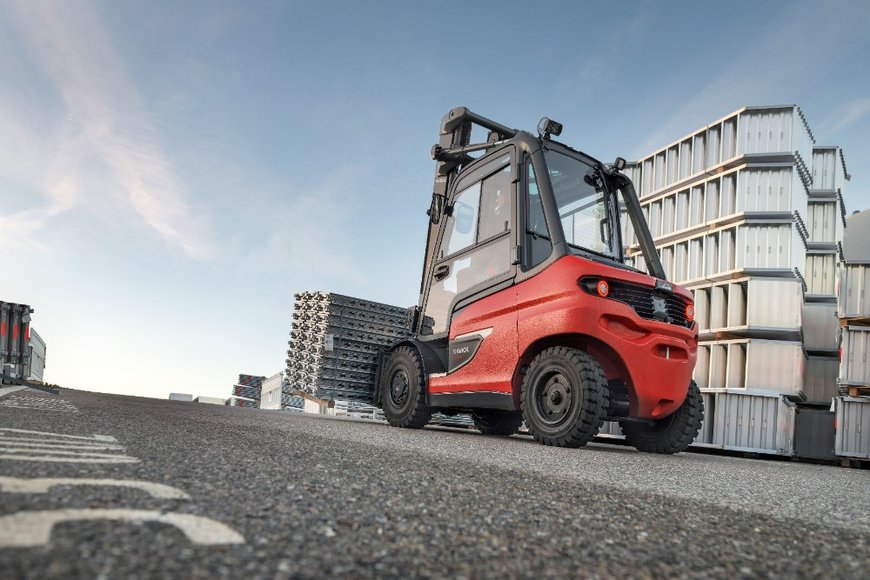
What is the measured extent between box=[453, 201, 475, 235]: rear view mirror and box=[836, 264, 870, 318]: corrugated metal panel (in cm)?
604

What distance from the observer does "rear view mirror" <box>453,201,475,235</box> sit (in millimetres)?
6814

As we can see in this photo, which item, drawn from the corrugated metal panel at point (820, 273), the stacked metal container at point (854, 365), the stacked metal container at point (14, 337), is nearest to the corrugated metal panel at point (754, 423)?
the stacked metal container at point (854, 365)

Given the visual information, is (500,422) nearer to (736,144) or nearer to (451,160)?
(451,160)

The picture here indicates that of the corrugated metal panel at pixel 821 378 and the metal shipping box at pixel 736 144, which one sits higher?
the metal shipping box at pixel 736 144

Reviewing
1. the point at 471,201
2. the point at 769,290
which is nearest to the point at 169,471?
the point at 471,201

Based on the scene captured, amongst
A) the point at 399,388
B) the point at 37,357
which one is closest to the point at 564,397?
the point at 399,388

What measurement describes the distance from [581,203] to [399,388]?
291 centimetres

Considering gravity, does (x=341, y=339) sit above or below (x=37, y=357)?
above

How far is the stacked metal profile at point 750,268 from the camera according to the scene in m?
10.4

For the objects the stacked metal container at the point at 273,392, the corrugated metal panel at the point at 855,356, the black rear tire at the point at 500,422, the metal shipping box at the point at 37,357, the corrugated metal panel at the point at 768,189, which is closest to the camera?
the black rear tire at the point at 500,422

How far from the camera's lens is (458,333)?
6531 millimetres

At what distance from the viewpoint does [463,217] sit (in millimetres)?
7004

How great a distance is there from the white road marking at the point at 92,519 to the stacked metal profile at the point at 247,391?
3246 centimetres

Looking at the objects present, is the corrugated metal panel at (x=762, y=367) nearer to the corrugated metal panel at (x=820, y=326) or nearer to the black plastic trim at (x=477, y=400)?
the corrugated metal panel at (x=820, y=326)
